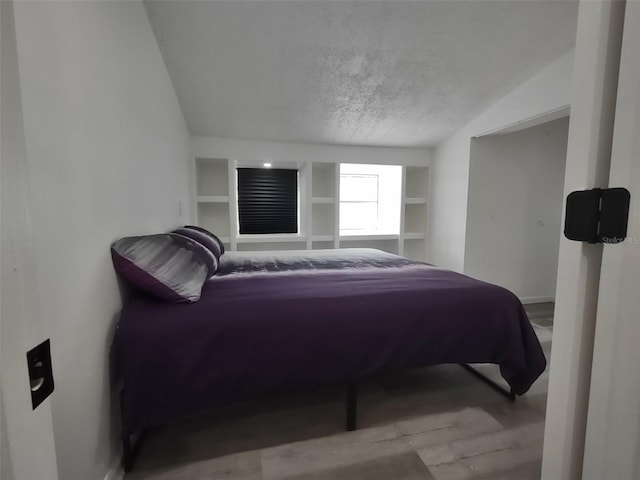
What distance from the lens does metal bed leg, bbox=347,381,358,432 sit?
4.84ft

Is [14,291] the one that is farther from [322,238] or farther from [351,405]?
[322,238]

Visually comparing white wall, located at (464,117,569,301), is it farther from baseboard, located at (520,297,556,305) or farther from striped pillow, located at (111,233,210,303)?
striped pillow, located at (111,233,210,303)

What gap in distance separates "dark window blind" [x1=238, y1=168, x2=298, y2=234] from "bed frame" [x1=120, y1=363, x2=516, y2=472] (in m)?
2.78

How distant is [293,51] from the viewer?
7.73 feet

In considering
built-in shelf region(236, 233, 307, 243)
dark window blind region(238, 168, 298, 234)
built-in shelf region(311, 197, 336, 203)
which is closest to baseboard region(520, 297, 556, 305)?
built-in shelf region(311, 197, 336, 203)

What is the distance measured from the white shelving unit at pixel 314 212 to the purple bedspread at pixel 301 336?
1921 mm

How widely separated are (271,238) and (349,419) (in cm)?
262

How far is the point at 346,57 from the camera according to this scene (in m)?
2.42

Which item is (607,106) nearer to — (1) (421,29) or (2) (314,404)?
(2) (314,404)

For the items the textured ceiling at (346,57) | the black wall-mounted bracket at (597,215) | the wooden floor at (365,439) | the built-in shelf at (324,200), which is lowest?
the wooden floor at (365,439)

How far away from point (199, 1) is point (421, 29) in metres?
1.66

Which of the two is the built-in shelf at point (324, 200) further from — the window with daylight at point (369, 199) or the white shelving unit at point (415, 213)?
the white shelving unit at point (415, 213)

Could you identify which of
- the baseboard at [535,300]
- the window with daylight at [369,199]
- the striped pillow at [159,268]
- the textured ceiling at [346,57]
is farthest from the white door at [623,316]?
the baseboard at [535,300]

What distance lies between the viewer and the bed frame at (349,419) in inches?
48.1
